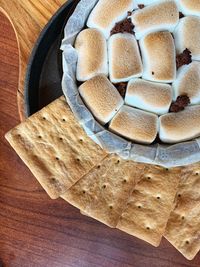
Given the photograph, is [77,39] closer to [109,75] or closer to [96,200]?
Result: [109,75]

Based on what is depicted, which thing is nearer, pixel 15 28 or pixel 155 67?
pixel 155 67

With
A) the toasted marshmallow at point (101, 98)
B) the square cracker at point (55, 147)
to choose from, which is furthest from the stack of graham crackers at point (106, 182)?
the toasted marshmallow at point (101, 98)

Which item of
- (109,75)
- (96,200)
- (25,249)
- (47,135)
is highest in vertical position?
(109,75)

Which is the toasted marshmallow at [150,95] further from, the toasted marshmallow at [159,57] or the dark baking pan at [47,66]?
the dark baking pan at [47,66]

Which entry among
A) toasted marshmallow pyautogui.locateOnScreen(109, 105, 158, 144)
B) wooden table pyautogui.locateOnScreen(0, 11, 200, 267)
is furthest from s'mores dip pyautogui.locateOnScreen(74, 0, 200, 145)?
wooden table pyautogui.locateOnScreen(0, 11, 200, 267)

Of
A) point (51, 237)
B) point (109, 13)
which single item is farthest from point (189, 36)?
→ point (51, 237)

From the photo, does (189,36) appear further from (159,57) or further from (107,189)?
(107,189)

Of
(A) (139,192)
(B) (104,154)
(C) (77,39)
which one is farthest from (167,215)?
(C) (77,39)
